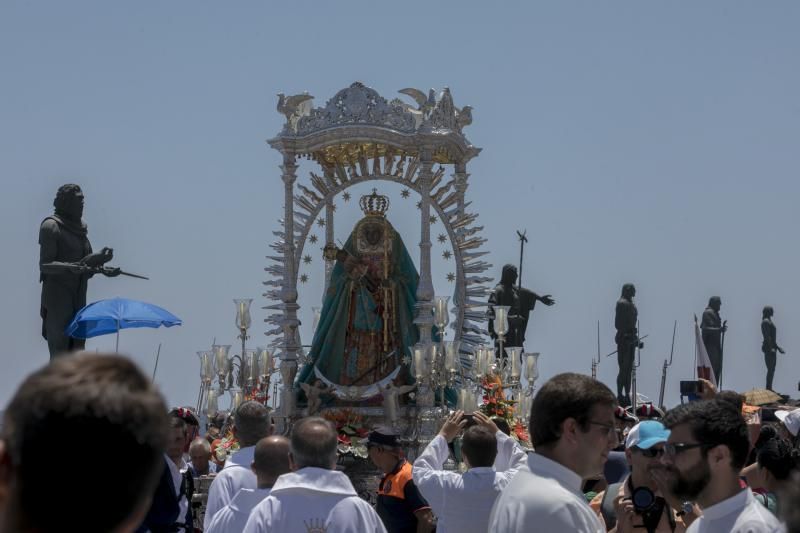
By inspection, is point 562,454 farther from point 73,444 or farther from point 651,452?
point 73,444

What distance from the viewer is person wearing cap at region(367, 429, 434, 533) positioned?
8828 millimetres

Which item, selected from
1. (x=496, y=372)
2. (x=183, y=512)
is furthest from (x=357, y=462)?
(x=183, y=512)

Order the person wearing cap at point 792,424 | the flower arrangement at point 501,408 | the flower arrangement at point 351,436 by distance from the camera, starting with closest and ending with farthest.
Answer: the person wearing cap at point 792,424 → the flower arrangement at point 501,408 → the flower arrangement at point 351,436

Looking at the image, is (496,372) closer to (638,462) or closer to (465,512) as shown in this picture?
(465,512)

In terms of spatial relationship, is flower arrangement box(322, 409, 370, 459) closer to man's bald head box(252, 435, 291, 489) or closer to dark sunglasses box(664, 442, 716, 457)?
man's bald head box(252, 435, 291, 489)

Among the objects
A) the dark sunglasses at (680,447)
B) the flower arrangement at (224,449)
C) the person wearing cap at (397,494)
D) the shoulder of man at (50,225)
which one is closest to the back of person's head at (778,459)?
the dark sunglasses at (680,447)

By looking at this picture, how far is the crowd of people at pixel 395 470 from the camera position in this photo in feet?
7.30

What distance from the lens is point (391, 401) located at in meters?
18.3

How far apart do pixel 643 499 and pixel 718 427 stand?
3.10 ft

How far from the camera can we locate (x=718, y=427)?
486 cm

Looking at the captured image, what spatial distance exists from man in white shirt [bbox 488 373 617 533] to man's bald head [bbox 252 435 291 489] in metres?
2.62

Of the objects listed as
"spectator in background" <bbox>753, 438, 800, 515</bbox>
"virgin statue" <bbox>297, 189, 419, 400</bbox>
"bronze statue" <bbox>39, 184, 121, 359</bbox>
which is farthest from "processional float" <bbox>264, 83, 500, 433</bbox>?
"spectator in background" <bbox>753, 438, 800, 515</bbox>

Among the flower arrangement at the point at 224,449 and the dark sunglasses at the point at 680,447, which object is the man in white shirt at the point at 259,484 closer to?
the dark sunglasses at the point at 680,447

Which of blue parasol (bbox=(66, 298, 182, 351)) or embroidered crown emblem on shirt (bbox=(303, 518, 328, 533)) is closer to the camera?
embroidered crown emblem on shirt (bbox=(303, 518, 328, 533))
